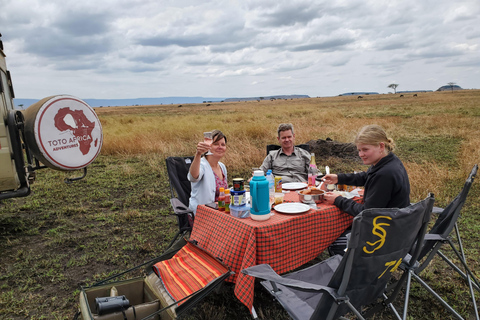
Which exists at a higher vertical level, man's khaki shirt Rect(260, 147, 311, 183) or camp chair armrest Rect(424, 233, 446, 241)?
man's khaki shirt Rect(260, 147, 311, 183)

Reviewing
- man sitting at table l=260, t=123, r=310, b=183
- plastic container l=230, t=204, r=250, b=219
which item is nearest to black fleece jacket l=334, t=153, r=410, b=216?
plastic container l=230, t=204, r=250, b=219

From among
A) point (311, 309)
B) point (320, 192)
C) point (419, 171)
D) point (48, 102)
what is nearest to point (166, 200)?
point (48, 102)

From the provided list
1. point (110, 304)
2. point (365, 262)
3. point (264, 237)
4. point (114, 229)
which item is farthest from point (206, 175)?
point (114, 229)

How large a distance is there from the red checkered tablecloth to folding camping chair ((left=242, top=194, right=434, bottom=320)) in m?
0.35

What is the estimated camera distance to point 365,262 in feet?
5.53

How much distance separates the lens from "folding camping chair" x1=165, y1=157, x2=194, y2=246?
130 inches

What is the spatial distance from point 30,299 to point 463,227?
5.09 metres

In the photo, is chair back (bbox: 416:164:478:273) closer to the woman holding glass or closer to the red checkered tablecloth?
the red checkered tablecloth

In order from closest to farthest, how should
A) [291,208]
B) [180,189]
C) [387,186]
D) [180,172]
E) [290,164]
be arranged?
[387,186] → [291,208] → [180,189] → [180,172] → [290,164]

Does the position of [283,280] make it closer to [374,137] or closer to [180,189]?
[374,137]

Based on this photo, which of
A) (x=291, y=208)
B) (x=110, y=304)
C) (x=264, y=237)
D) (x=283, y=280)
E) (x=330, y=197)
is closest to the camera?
(x=283, y=280)

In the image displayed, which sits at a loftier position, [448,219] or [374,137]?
[374,137]

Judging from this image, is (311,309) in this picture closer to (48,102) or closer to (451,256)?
(451,256)

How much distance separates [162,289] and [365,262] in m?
1.39
